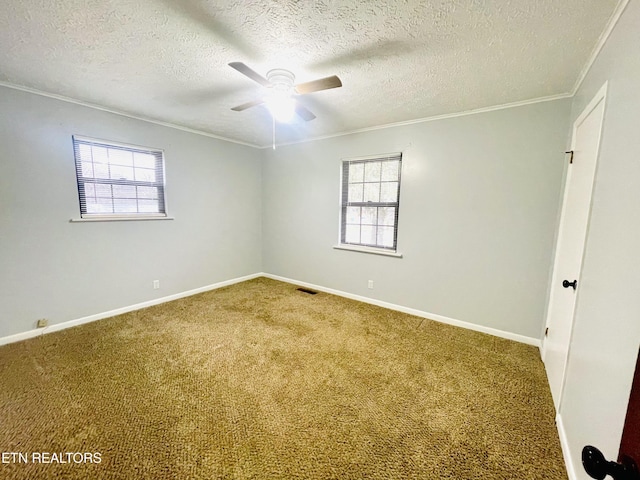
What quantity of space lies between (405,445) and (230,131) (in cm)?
398

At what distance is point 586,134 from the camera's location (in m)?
1.75

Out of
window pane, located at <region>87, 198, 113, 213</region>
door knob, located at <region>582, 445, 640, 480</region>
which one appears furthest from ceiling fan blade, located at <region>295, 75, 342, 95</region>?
Answer: window pane, located at <region>87, 198, 113, 213</region>

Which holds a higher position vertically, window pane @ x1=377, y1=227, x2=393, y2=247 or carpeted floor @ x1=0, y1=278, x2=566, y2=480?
window pane @ x1=377, y1=227, x2=393, y2=247

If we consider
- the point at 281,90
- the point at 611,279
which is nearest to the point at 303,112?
the point at 281,90

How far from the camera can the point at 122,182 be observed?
3154mm

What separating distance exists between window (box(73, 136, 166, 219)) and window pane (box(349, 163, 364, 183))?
8.50 ft

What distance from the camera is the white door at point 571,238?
1571 mm

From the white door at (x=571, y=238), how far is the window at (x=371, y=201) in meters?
1.61

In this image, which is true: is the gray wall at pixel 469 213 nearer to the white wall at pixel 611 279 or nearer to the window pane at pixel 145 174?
the white wall at pixel 611 279

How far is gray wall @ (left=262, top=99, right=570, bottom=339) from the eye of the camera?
246 cm

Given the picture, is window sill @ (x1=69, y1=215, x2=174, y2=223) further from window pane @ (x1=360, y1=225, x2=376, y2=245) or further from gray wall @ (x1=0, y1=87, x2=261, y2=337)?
window pane @ (x1=360, y1=225, x2=376, y2=245)

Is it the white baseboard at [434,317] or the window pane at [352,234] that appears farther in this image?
the window pane at [352,234]

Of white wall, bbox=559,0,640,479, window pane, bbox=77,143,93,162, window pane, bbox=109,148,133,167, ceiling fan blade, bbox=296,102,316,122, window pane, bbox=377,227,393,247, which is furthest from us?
window pane, bbox=377,227,393,247

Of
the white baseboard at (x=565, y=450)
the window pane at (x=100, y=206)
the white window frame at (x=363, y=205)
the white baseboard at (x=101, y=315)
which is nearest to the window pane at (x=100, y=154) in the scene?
the window pane at (x=100, y=206)
